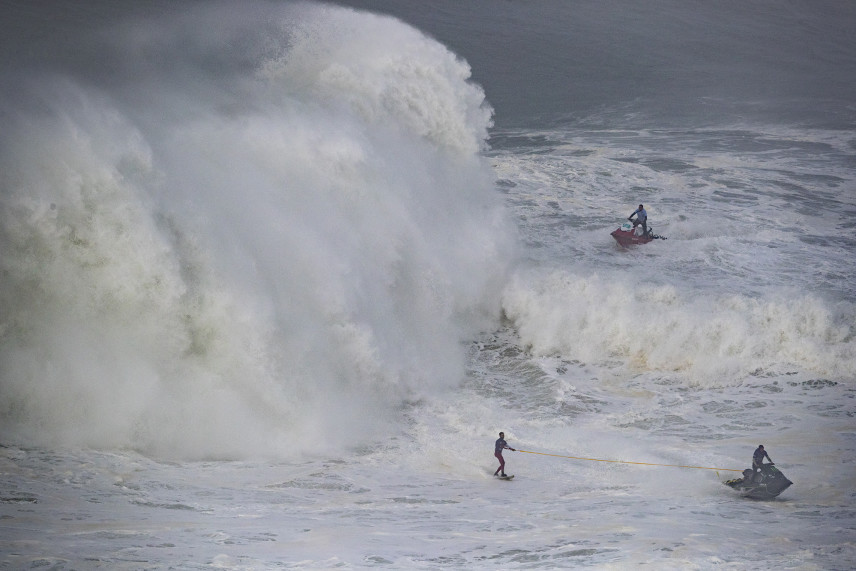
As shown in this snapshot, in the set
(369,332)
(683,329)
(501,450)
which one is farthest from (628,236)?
(501,450)

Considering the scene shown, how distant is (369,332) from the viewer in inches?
664

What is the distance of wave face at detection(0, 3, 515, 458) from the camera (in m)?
13.7

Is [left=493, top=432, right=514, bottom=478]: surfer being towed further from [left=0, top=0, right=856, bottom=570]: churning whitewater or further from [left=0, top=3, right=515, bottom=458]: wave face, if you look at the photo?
[left=0, top=3, right=515, bottom=458]: wave face

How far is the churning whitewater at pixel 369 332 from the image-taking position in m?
11.6

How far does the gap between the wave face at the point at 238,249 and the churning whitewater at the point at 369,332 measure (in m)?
0.05

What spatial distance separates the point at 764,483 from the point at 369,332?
282 inches

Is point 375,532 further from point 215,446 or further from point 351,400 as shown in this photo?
point 351,400

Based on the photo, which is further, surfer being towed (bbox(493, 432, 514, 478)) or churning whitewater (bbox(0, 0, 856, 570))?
surfer being towed (bbox(493, 432, 514, 478))

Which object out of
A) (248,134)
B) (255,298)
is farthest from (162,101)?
(255,298)

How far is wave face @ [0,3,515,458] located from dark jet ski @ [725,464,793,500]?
588cm

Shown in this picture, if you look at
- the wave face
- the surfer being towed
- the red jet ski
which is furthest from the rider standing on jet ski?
the red jet ski

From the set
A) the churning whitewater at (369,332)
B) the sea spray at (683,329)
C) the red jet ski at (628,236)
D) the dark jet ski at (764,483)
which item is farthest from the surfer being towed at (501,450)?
the red jet ski at (628,236)

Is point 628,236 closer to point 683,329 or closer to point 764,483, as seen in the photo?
point 683,329

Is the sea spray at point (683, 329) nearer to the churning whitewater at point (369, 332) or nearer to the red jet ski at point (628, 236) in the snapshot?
the churning whitewater at point (369, 332)
